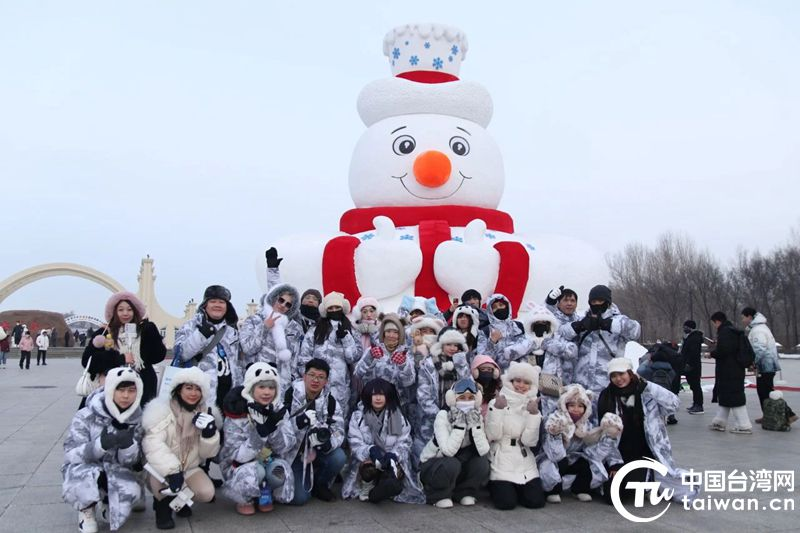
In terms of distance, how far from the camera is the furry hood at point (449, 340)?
463 cm

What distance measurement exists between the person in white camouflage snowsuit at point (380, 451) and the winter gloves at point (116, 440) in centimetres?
141

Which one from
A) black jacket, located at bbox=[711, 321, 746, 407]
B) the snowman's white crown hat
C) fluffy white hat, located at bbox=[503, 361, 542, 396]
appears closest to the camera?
fluffy white hat, located at bbox=[503, 361, 542, 396]

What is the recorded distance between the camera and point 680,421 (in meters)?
7.91

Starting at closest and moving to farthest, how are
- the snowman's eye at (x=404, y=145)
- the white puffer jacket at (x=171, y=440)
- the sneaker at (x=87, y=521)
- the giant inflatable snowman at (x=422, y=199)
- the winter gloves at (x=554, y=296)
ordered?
the sneaker at (x=87, y=521) → the white puffer jacket at (x=171, y=440) → the winter gloves at (x=554, y=296) → the giant inflatable snowman at (x=422, y=199) → the snowman's eye at (x=404, y=145)

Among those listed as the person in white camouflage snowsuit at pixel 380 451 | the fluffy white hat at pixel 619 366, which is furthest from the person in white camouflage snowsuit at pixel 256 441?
the fluffy white hat at pixel 619 366

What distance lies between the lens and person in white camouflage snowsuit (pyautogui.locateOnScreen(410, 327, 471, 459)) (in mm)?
4531

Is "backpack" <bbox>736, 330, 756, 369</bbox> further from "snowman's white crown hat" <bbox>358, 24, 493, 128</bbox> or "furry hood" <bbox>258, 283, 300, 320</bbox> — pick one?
"snowman's white crown hat" <bbox>358, 24, 493, 128</bbox>

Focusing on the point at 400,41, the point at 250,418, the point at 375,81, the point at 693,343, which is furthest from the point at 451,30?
the point at 250,418

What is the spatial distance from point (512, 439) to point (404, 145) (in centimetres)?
643

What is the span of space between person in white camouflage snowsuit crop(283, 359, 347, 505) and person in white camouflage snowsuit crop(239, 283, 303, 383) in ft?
2.02

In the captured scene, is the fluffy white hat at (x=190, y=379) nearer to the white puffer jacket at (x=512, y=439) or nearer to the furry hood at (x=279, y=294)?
the furry hood at (x=279, y=294)

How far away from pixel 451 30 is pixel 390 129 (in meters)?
2.06

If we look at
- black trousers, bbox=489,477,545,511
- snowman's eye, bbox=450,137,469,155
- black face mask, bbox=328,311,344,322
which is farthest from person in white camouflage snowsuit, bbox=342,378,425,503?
snowman's eye, bbox=450,137,469,155

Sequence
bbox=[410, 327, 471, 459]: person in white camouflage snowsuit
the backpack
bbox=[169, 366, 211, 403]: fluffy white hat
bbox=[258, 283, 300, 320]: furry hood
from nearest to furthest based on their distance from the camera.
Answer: bbox=[169, 366, 211, 403]: fluffy white hat
bbox=[410, 327, 471, 459]: person in white camouflage snowsuit
bbox=[258, 283, 300, 320]: furry hood
the backpack
